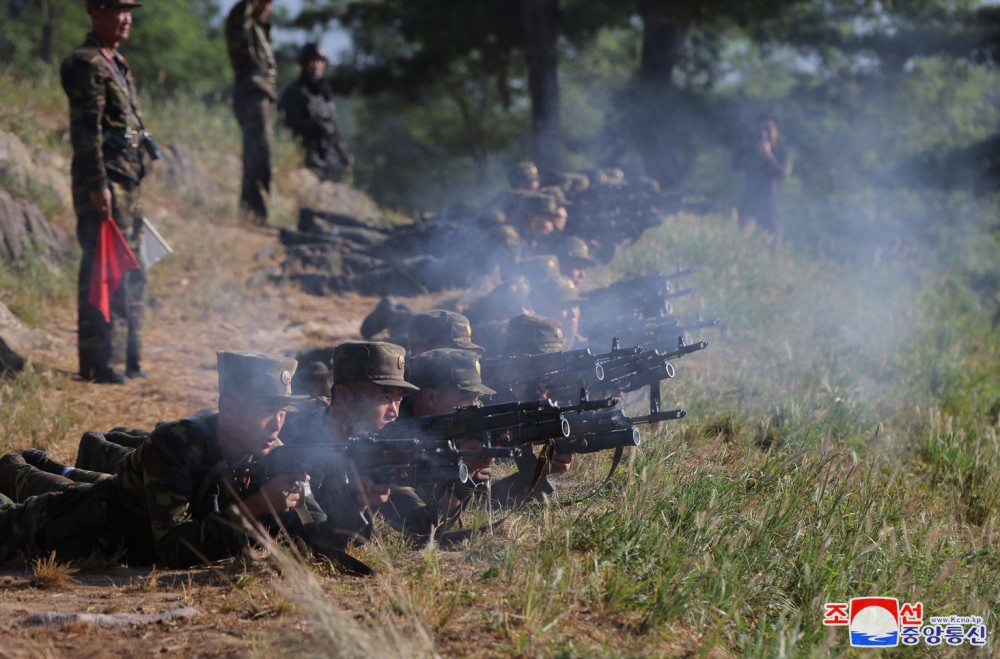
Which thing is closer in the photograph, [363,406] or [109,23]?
[363,406]

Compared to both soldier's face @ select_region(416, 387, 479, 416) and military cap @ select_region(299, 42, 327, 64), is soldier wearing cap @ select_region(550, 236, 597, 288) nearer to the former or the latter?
soldier's face @ select_region(416, 387, 479, 416)

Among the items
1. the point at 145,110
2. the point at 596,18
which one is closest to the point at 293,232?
the point at 145,110

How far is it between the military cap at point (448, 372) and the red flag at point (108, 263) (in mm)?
3121

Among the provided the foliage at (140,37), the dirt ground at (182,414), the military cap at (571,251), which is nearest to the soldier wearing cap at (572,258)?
the military cap at (571,251)

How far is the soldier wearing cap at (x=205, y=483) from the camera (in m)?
4.02

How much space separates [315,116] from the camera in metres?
15.3

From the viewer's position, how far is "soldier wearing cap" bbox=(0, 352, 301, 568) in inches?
158

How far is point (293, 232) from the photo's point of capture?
39.1 feet

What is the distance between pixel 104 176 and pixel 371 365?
141 inches

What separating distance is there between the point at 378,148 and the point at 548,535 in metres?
32.7

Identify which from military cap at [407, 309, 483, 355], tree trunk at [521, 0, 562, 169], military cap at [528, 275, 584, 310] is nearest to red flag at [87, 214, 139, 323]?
military cap at [407, 309, 483, 355]

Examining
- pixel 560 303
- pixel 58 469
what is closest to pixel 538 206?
pixel 560 303

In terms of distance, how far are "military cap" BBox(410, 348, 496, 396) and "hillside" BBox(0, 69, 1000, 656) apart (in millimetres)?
752

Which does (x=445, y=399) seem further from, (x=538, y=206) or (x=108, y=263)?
(x=538, y=206)
